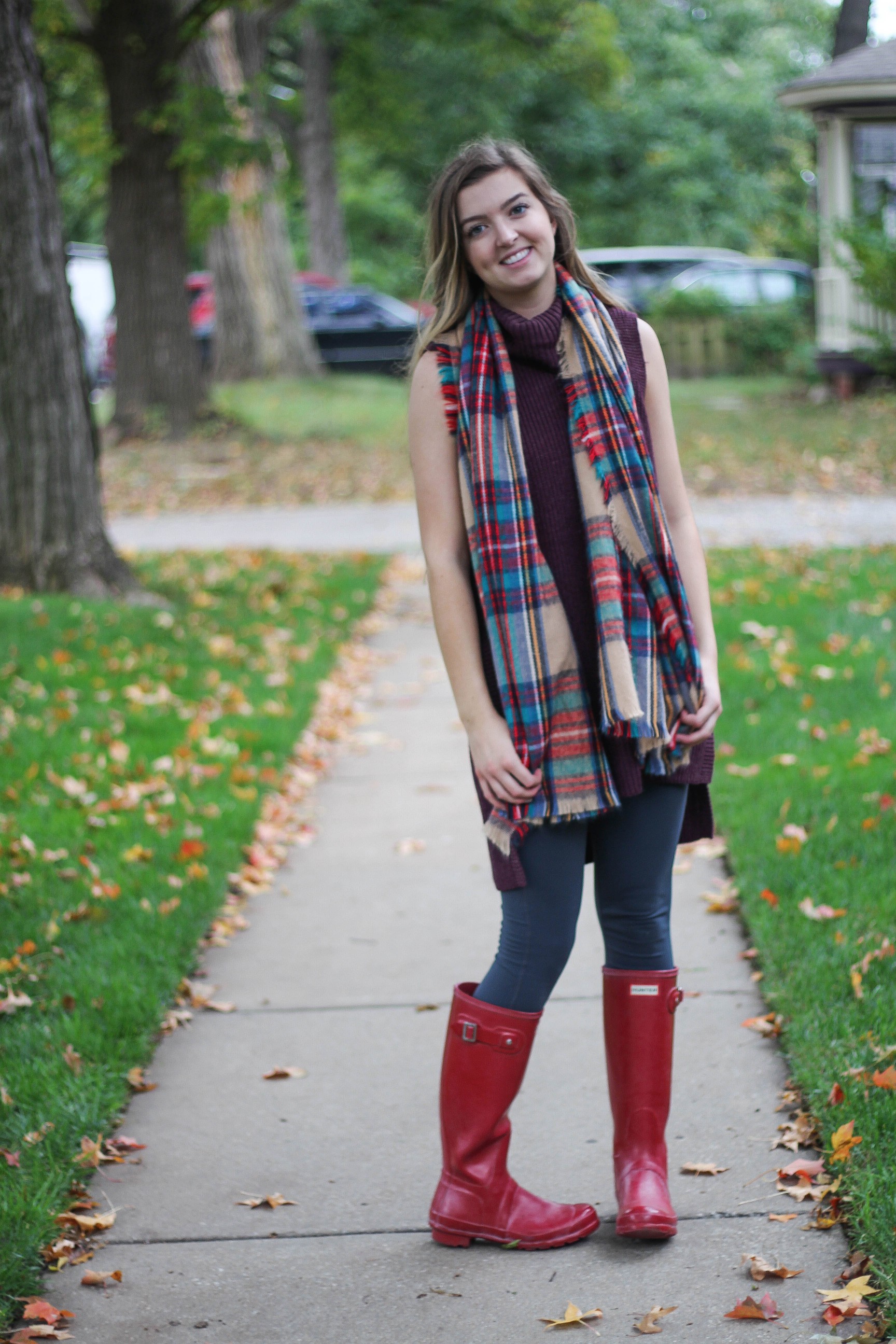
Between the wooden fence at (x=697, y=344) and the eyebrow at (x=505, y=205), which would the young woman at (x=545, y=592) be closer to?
the eyebrow at (x=505, y=205)

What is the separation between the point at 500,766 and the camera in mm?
2311

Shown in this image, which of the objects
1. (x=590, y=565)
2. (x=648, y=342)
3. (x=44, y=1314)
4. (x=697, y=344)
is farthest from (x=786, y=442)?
→ (x=44, y=1314)

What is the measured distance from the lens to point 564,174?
36344mm

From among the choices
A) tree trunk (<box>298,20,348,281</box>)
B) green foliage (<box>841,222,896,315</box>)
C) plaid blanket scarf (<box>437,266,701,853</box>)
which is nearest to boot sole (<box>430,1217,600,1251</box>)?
plaid blanket scarf (<box>437,266,701,853</box>)

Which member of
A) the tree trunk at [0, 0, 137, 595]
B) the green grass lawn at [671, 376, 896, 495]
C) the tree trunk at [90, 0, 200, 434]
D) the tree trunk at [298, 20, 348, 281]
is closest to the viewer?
the tree trunk at [0, 0, 137, 595]

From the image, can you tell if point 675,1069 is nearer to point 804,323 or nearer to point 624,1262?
point 624,1262

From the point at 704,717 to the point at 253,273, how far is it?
66.8 ft

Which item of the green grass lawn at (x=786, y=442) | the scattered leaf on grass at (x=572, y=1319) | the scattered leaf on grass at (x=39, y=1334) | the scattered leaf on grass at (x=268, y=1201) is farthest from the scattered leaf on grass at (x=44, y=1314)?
the green grass lawn at (x=786, y=442)

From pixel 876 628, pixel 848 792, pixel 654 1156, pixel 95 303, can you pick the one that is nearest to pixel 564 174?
pixel 95 303

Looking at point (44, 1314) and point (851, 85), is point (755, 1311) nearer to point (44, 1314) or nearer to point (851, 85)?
point (44, 1314)

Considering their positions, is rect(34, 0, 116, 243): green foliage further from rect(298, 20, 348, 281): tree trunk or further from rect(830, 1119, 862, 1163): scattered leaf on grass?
rect(830, 1119, 862, 1163): scattered leaf on grass

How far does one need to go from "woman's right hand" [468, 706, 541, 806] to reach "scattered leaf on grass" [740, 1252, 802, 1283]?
0.92 m

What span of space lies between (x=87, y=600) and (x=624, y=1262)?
6.04 metres

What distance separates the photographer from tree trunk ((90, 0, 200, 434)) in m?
14.2
